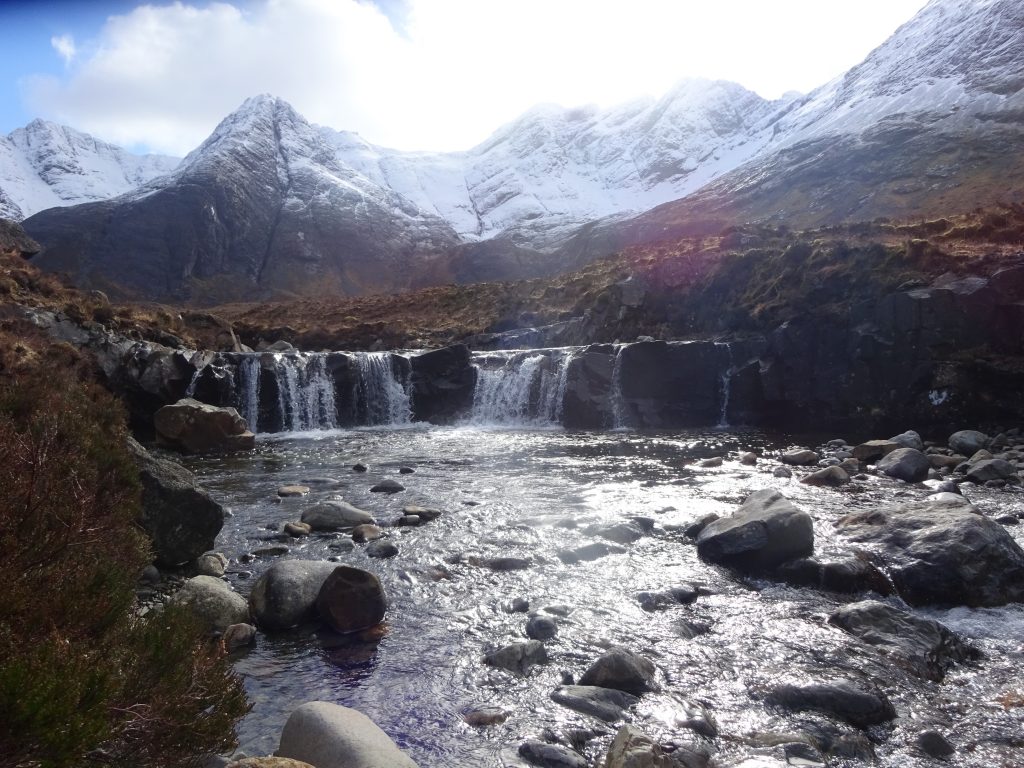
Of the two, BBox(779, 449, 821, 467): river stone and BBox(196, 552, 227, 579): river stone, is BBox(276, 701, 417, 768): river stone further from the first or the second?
BBox(779, 449, 821, 467): river stone

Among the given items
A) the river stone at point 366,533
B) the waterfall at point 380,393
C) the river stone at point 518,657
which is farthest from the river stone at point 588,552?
the waterfall at point 380,393

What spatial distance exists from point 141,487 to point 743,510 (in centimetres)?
908

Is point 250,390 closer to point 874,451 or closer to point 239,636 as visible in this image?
point 239,636

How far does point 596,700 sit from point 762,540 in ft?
15.7

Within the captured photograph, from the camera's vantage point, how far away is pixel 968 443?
59.7ft

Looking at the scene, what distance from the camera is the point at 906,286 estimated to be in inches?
978

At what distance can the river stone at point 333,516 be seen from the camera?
11749mm

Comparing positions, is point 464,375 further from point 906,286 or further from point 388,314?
point 388,314

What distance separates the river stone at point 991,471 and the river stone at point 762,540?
757 centimetres

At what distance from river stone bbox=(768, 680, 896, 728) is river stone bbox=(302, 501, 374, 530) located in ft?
26.4

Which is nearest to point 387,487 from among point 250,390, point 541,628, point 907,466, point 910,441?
point 541,628

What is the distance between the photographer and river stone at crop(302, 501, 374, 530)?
1175 centimetres

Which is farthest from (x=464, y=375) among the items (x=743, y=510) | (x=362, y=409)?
(x=743, y=510)

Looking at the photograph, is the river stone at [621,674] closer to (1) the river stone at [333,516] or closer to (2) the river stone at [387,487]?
(1) the river stone at [333,516]
